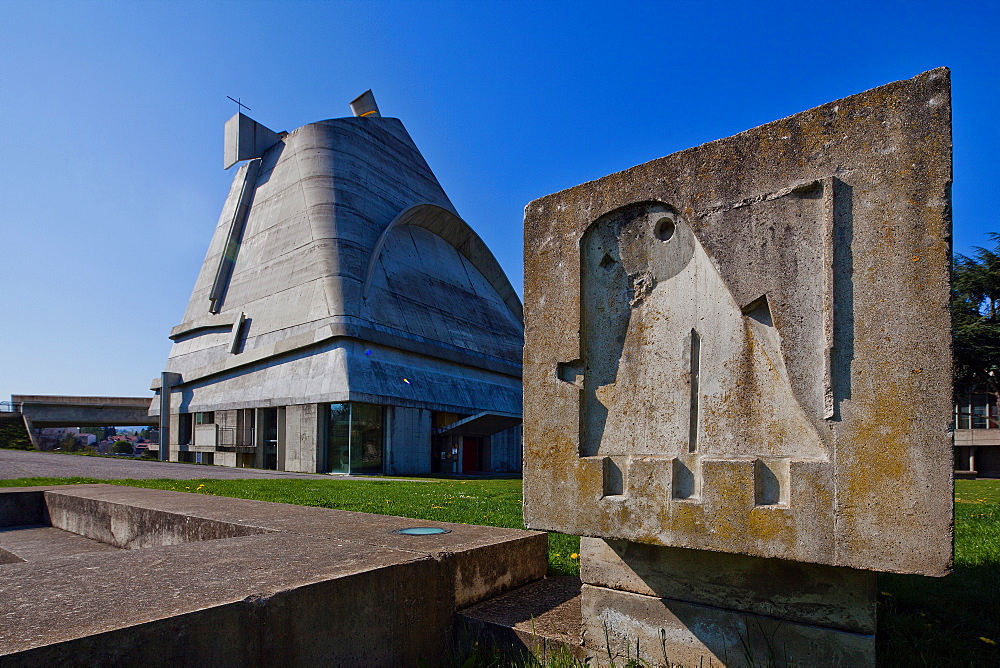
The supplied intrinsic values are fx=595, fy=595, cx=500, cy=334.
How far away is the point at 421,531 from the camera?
13.6ft

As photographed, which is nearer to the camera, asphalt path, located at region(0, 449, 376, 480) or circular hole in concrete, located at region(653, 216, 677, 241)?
circular hole in concrete, located at region(653, 216, 677, 241)

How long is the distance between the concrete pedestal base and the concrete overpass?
1976 inches

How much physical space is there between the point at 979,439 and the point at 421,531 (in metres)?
46.3

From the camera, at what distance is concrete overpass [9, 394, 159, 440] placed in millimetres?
46688

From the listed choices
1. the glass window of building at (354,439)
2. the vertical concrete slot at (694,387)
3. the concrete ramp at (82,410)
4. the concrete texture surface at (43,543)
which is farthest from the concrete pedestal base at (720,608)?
the concrete ramp at (82,410)

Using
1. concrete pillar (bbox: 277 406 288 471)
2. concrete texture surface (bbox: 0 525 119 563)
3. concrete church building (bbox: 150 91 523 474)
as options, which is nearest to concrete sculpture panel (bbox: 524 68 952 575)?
concrete texture surface (bbox: 0 525 119 563)

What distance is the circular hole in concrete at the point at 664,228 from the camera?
2867mm

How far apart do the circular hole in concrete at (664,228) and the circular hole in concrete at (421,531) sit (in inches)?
98.4

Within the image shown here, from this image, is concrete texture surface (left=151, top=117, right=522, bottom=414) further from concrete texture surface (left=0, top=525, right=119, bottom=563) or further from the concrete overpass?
concrete texture surface (left=0, top=525, right=119, bottom=563)

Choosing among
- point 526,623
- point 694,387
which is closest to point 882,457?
point 694,387

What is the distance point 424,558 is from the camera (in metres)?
3.10

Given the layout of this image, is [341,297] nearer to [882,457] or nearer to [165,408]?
[165,408]

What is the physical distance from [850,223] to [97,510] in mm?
6389

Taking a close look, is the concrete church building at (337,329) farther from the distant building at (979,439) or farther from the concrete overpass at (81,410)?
the distant building at (979,439)
